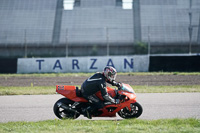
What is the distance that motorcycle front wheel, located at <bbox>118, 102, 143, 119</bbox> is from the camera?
23.7 ft

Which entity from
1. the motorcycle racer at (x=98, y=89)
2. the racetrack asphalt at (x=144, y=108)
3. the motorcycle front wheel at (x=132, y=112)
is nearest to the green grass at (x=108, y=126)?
the motorcycle front wheel at (x=132, y=112)

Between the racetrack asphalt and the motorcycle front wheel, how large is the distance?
190mm

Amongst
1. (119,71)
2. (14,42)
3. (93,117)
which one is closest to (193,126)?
(93,117)

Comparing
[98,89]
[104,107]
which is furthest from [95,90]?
[104,107]

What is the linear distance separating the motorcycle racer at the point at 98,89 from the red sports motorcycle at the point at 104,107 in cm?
11

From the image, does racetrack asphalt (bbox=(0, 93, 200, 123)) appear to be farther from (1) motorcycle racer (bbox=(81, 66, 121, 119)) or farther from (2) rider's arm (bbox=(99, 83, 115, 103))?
(2) rider's arm (bbox=(99, 83, 115, 103))

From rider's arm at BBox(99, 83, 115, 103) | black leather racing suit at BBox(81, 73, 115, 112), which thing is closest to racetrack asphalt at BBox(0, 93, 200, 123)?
black leather racing suit at BBox(81, 73, 115, 112)

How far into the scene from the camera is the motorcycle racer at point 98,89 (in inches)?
278

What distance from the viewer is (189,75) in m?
19.4

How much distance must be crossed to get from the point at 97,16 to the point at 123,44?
18.3 ft

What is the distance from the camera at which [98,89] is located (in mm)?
7188

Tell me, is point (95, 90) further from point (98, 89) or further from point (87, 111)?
point (87, 111)

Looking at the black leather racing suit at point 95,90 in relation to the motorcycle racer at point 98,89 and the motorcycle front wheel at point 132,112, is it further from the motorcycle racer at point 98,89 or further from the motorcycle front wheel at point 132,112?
the motorcycle front wheel at point 132,112

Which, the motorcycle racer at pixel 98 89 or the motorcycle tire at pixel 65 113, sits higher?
the motorcycle racer at pixel 98 89
